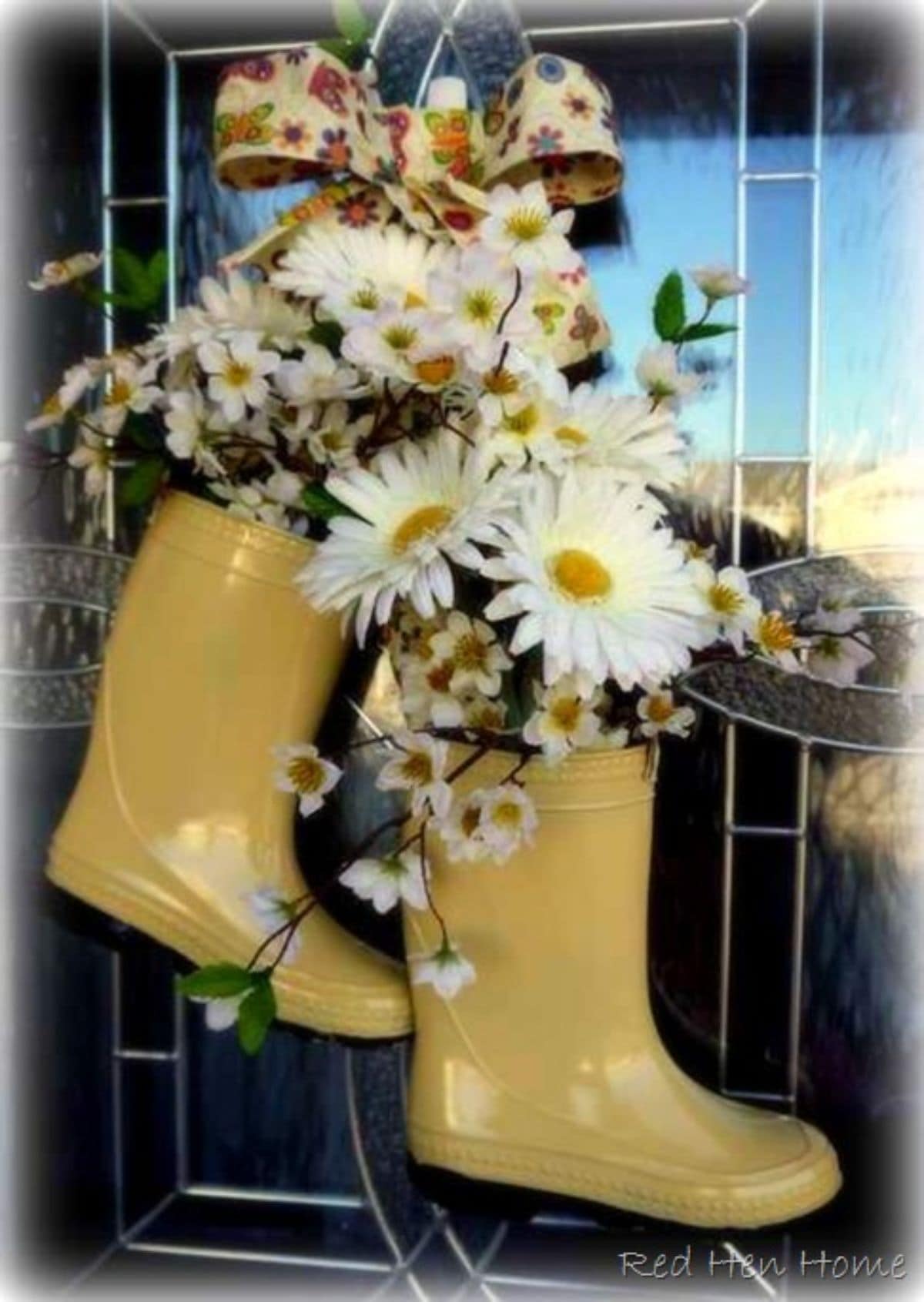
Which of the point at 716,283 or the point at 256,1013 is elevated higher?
the point at 716,283

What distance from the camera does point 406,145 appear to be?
74 cm

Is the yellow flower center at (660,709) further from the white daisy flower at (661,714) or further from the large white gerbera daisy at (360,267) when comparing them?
the large white gerbera daisy at (360,267)

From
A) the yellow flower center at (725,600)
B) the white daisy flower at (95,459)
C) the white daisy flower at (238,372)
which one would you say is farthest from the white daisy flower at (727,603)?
the white daisy flower at (95,459)

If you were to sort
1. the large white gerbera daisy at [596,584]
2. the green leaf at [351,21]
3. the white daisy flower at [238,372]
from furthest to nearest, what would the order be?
1. the green leaf at [351,21]
2. the white daisy flower at [238,372]
3. the large white gerbera daisy at [596,584]

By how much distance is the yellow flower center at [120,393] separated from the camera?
66 cm

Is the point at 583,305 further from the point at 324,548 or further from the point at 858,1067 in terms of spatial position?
the point at 858,1067

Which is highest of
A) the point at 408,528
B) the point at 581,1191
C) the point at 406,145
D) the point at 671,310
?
the point at 406,145

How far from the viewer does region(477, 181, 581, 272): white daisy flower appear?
589 mm

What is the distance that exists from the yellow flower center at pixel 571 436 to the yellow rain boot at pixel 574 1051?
15 centimetres

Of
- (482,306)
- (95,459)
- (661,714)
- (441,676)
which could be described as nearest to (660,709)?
(661,714)

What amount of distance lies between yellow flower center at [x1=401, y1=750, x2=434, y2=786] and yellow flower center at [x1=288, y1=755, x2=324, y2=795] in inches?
1.9

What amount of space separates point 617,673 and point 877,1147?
17.0 inches

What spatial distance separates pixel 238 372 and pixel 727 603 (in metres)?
0.25

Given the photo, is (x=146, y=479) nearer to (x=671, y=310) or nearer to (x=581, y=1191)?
(x=671, y=310)
